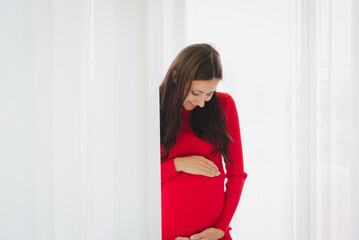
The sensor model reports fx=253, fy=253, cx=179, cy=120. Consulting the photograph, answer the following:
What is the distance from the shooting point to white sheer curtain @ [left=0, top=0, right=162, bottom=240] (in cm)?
36

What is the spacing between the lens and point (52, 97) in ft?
1.27

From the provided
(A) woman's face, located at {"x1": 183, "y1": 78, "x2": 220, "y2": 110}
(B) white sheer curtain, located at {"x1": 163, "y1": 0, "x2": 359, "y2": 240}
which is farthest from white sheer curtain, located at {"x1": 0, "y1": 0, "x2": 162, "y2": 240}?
(B) white sheer curtain, located at {"x1": 163, "y1": 0, "x2": 359, "y2": 240}

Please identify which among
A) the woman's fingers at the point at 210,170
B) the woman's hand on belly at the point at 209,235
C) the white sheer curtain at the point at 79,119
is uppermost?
the white sheer curtain at the point at 79,119

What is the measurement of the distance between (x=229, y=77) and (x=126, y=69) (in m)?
1.08

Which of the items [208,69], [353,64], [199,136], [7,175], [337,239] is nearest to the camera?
[7,175]

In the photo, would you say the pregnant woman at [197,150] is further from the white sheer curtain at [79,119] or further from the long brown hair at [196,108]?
the white sheer curtain at [79,119]

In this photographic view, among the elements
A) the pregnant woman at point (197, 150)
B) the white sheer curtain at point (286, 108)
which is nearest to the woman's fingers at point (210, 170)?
the pregnant woman at point (197, 150)

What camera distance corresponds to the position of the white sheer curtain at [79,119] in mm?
359

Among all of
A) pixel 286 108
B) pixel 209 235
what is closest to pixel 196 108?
pixel 209 235

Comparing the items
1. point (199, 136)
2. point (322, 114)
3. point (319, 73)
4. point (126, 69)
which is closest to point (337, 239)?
point (322, 114)

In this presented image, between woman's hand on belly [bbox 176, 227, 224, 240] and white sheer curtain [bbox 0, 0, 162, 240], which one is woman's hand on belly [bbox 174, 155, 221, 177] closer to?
woman's hand on belly [bbox 176, 227, 224, 240]

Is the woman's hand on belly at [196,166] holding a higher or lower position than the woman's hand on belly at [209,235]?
higher

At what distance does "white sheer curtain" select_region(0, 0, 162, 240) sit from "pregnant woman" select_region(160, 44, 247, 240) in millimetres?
469

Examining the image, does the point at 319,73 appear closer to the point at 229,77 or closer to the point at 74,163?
the point at 229,77
